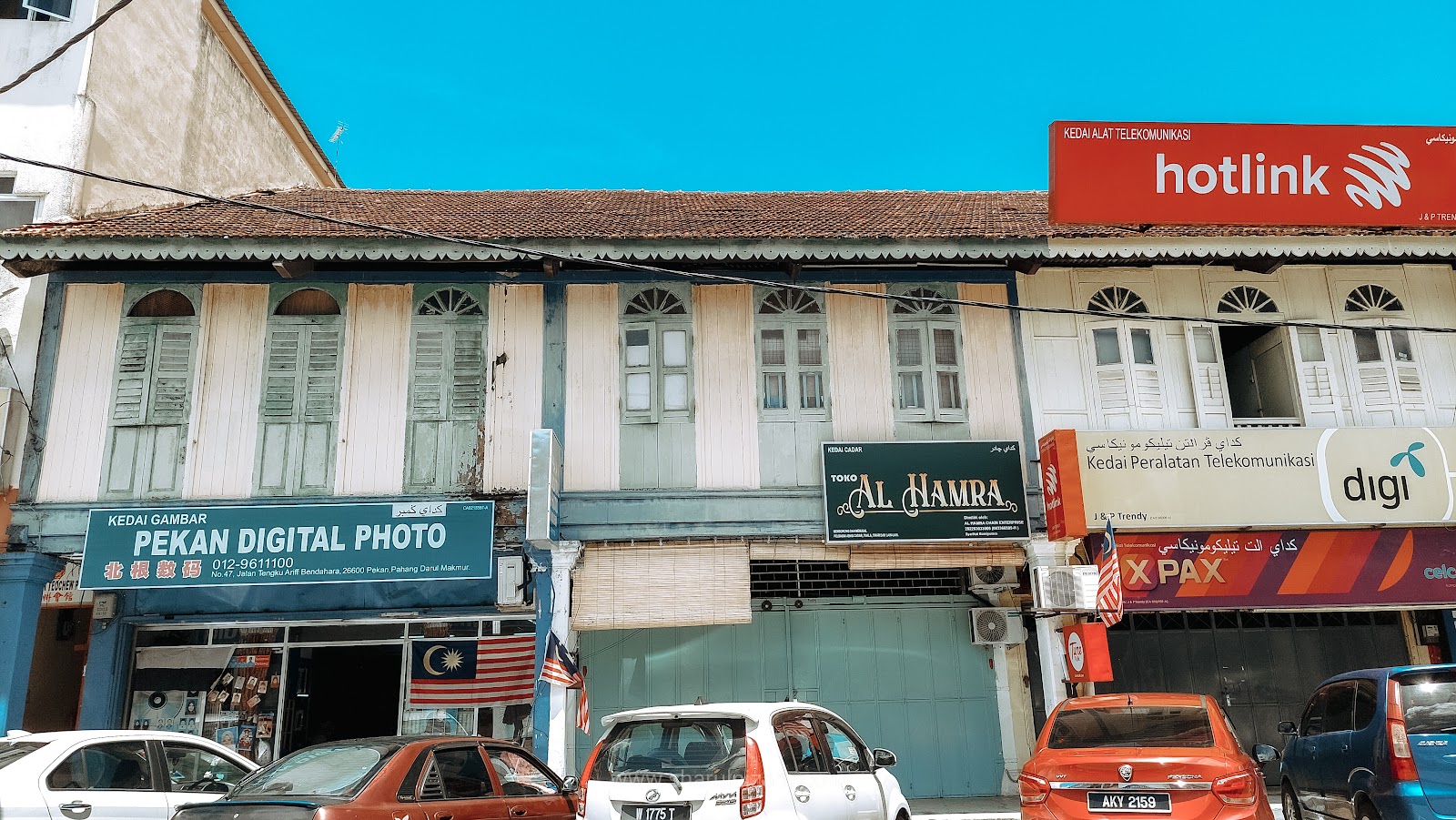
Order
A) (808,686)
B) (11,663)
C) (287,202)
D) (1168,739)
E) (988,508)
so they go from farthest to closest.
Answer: (287,202), (808,686), (988,508), (11,663), (1168,739)

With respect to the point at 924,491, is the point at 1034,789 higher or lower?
lower

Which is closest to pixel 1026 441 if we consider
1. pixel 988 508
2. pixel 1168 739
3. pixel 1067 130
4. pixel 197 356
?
pixel 988 508

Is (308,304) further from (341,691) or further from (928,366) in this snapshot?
(928,366)

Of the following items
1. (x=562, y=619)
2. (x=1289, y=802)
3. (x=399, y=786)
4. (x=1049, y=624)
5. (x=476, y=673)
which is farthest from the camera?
(x=476, y=673)

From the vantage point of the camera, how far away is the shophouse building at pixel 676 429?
39.7 ft

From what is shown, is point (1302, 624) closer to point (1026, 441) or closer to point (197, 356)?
point (1026, 441)

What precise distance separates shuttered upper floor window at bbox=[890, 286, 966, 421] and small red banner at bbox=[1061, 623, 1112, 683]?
278cm

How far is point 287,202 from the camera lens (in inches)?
624

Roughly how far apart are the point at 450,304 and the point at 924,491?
6030 millimetres

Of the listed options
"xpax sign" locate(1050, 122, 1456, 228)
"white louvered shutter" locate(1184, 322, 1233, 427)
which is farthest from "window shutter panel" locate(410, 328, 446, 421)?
"white louvered shutter" locate(1184, 322, 1233, 427)

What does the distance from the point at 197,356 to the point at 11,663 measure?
3761 mm

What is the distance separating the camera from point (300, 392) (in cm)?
1249

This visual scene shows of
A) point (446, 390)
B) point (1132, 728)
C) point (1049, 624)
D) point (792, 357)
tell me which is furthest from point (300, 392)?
point (1132, 728)

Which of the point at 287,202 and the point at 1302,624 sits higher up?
the point at 287,202
